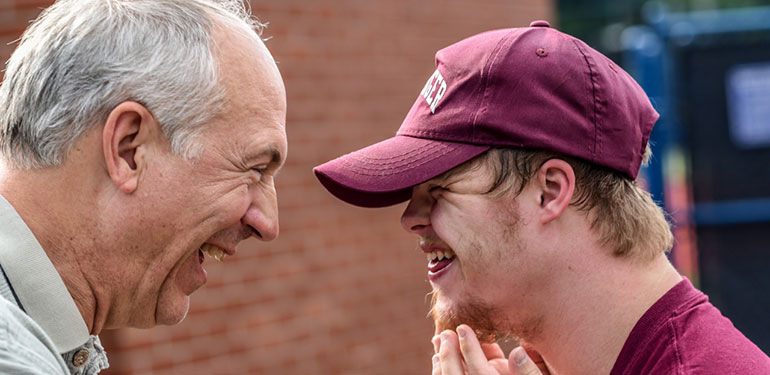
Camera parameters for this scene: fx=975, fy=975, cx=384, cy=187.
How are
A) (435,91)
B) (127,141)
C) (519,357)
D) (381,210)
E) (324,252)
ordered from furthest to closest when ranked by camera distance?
(381,210) → (324,252) → (435,91) → (519,357) → (127,141)

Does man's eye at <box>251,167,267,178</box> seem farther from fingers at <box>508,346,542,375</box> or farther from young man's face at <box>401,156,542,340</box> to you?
fingers at <box>508,346,542,375</box>

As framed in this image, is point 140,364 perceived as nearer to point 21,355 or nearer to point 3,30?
point 3,30

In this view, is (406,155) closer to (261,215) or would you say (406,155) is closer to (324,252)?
(261,215)

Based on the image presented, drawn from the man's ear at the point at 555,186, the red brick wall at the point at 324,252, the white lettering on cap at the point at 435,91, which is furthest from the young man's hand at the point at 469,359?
the red brick wall at the point at 324,252

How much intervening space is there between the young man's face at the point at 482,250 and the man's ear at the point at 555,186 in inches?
2.6

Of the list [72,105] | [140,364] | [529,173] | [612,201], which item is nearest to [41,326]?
[72,105]

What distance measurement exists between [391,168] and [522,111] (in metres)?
0.37

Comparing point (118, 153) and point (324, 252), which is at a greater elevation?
point (118, 153)

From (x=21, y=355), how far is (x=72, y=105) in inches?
23.4

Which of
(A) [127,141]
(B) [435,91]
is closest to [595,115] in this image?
(B) [435,91]

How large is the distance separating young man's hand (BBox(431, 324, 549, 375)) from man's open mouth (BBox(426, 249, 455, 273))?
0.18 m

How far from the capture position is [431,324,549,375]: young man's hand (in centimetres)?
236

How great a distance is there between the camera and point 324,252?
553 cm

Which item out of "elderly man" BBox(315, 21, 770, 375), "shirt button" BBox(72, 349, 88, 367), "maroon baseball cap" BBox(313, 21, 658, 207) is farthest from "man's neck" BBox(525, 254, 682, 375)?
"shirt button" BBox(72, 349, 88, 367)
